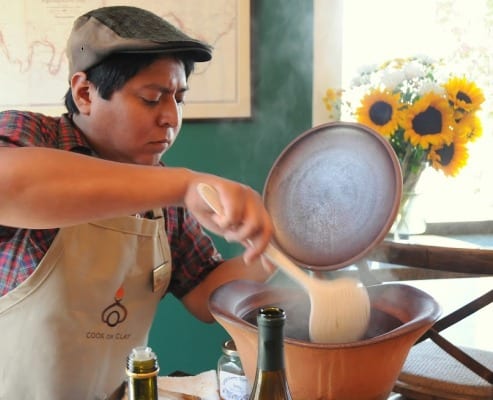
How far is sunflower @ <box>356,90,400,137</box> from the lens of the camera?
5.76 feet

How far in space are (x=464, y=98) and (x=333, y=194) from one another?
2.38 ft

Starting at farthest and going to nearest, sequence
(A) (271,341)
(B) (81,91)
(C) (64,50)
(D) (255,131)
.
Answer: (D) (255,131) → (C) (64,50) → (B) (81,91) → (A) (271,341)

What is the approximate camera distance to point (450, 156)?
1766 mm

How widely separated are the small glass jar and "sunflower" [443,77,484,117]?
3.38 ft

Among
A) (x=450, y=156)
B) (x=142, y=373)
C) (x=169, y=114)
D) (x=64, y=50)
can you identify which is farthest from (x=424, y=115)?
(x=142, y=373)

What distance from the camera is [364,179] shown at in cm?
117

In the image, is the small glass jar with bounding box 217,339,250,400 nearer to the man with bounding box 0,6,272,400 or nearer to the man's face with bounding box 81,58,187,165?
the man with bounding box 0,6,272,400

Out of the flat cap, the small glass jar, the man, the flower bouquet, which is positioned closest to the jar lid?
the small glass jar

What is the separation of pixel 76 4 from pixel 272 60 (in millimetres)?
661

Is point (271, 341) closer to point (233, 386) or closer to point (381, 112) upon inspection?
point (233, 386)

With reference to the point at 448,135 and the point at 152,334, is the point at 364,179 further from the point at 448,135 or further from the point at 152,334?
the point at 152,334

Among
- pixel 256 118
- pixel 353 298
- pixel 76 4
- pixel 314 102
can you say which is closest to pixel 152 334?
pixel 256 118

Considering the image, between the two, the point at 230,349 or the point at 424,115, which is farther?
the point at 424,115

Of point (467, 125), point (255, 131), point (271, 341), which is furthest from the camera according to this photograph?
point (255, 131)
